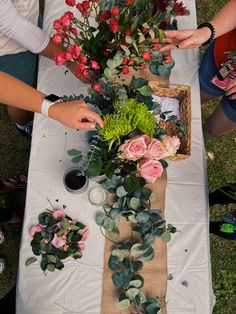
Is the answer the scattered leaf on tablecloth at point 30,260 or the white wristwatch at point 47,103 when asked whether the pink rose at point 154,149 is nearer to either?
the white wristwatch at point 47,103

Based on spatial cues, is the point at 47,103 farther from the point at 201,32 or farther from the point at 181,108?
the point at 201,32

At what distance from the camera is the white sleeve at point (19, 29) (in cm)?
131

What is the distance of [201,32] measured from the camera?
5.39ft

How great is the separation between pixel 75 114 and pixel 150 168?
0.37 metres

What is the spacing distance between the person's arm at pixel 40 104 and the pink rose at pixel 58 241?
491 millimetres

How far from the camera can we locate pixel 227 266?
100.0 inches

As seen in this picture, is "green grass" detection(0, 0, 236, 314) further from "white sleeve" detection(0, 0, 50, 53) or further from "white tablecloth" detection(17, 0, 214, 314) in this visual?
"white sleeve" detection(0, 0, 50, 53)

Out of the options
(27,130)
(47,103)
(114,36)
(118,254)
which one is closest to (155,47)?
Result: (114,36)

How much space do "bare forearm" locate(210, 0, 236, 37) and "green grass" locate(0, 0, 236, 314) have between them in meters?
1.18

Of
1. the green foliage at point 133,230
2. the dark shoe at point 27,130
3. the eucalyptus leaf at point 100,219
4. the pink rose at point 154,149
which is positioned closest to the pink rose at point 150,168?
the pink rose at point 154,149

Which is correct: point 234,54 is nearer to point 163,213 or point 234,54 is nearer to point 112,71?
point 112,71

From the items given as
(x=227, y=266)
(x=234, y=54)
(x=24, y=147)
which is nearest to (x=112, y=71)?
(x=234, y=54)

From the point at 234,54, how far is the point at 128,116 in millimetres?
753

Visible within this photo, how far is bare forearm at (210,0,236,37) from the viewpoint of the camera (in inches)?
64.6
